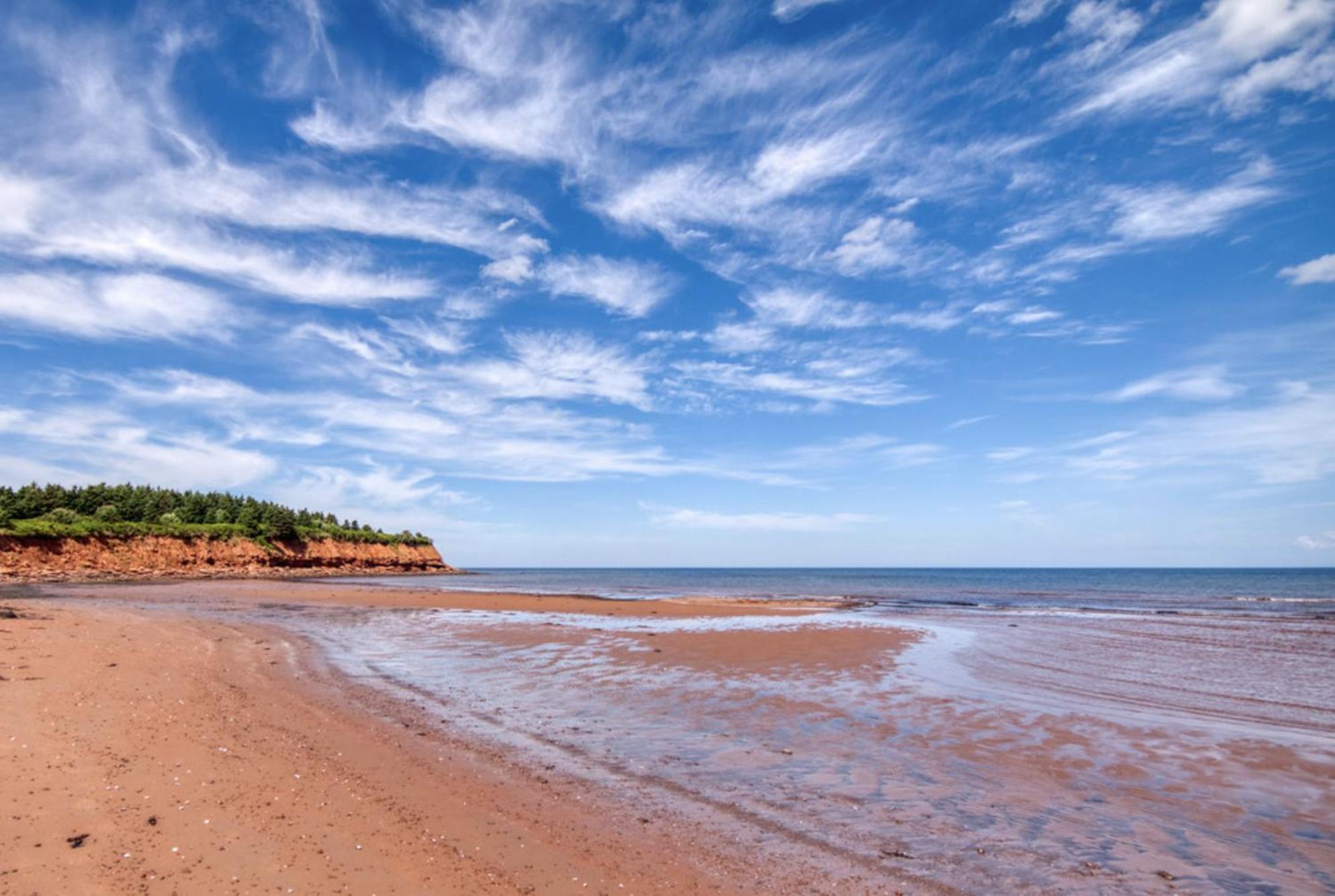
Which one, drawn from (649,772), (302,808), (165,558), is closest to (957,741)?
(649,772)

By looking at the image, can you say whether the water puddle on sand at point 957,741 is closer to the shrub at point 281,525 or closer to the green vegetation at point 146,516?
the green vegetation at point 146,516

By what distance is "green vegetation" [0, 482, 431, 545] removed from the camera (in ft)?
213

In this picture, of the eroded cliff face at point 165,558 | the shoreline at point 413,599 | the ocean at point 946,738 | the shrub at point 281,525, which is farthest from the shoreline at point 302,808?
the shrub at point 281,525

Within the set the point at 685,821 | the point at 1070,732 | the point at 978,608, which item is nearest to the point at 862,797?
the point at 685,821

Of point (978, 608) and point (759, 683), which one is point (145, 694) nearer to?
point (759, 683)

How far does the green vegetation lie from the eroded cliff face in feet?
2.93

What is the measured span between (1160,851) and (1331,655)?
22.5 metres

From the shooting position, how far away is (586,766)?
9.09 meters

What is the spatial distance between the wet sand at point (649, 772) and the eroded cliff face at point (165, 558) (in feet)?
176

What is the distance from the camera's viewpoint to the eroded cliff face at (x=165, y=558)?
58750 mm

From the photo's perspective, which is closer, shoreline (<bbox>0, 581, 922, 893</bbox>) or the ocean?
shoreline (<bbox>0, 581, 922, 893</bbox>)

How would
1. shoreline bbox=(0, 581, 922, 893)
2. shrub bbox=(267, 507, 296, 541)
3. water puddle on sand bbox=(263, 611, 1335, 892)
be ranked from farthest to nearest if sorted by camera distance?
1. shrub bbox=(267, 507, 296, 541)
2. water puddle on sand bbox=(263, 611, 1335, 892)
3. shoreline bbox=(0, 581, 922, 893)

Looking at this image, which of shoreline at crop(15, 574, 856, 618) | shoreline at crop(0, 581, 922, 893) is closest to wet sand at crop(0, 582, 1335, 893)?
shoreline at crop(0, 581, 922, 893)

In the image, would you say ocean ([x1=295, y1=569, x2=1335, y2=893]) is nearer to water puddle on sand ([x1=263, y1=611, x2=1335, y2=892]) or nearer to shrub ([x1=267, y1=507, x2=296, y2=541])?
water puddle on sand ([x1=263, y1=611, x2=1335, y2=892])
